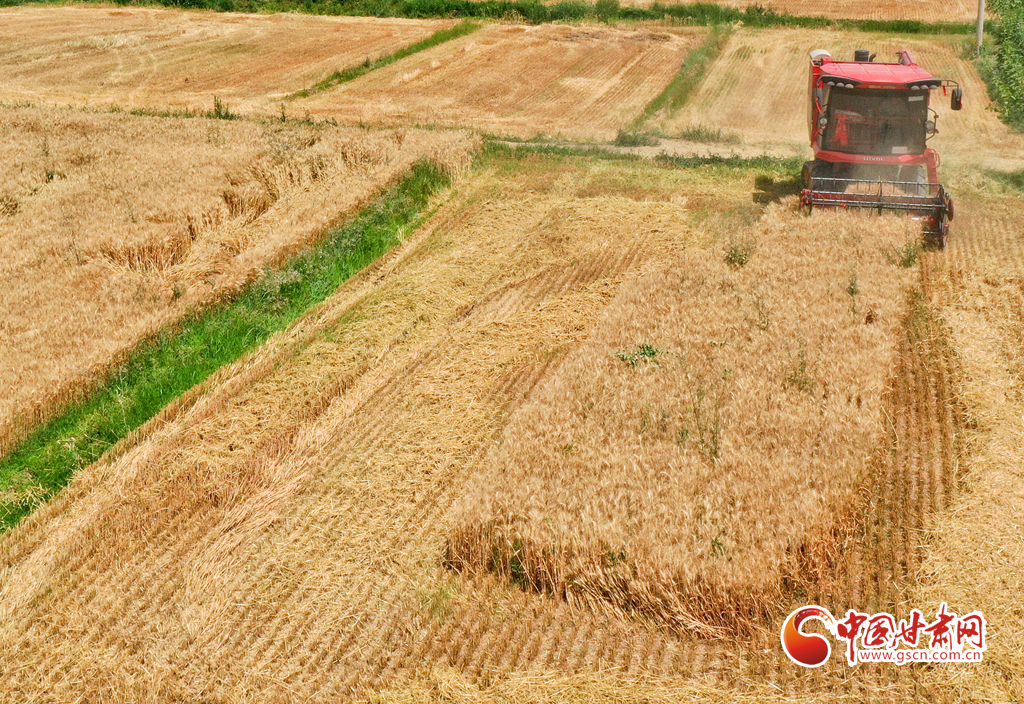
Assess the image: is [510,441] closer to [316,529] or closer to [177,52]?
[316,529]

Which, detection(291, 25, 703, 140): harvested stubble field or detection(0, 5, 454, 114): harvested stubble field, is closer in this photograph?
detection(291, 25, 703, 140): harvested stubble field

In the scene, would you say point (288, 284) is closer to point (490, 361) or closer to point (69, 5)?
point (490, 361)

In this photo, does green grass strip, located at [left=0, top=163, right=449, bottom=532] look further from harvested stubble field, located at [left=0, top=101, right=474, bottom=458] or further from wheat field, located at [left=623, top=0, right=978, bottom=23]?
wheat field, located at [left=623, top=0, right=978, bottom=23]

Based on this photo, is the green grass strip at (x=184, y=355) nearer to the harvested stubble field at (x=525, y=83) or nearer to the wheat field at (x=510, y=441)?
the wheat field at (x=510, y=441)

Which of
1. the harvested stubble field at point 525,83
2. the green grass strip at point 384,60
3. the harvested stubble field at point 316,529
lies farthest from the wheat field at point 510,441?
the green grass strip at point 384,60

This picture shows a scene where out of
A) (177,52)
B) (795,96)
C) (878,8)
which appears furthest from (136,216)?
(878,8)

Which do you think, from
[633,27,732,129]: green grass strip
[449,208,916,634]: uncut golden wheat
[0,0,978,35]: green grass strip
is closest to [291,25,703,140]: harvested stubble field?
[633,27,732,129]: green grass strip
